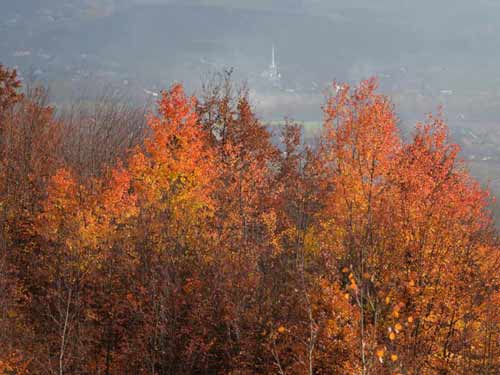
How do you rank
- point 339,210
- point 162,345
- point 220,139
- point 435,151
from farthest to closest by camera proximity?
point 220,139 → point 435,151 → point 339,210 → point 162,345

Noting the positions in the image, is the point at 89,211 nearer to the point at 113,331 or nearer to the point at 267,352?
the point at 113,331

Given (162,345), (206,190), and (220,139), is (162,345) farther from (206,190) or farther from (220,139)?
(220,139)

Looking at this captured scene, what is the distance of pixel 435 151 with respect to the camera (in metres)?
43.0

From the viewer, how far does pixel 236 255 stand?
30797 millimetres

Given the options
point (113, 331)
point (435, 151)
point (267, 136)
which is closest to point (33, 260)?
point (113, 331)

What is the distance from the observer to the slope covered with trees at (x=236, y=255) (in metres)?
26.0

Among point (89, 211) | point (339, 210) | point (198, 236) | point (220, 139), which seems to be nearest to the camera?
point (198, 236)

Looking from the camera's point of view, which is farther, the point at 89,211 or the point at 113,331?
the point at 89,211

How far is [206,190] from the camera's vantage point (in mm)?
40188

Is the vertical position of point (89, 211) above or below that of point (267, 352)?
above

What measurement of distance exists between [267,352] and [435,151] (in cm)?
2261

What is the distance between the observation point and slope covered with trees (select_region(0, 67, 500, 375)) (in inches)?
1024

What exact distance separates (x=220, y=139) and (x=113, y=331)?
22.1m

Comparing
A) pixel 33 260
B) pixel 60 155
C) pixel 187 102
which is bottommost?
pixel 33 260
